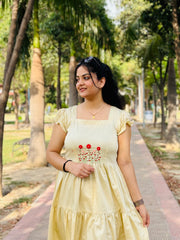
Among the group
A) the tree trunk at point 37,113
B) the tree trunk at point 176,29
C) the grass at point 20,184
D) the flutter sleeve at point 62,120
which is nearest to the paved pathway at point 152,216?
the grass at point 20,184

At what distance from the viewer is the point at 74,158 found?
7.31ft

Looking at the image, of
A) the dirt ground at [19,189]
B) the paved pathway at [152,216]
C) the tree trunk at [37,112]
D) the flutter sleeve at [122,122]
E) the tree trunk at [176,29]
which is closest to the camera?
the flutter sleeve at [122,122]

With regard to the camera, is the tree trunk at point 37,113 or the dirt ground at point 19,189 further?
the tree trunk at point 37,113

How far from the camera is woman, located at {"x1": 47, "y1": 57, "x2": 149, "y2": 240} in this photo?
84.9 inches

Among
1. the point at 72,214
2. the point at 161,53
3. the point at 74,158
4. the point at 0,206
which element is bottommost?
the point at 0,206

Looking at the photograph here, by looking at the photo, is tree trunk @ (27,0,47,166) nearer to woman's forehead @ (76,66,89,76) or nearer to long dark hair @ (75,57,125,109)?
long dark hair @ (75,57,125,109)

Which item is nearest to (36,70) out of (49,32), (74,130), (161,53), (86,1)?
(86,1)

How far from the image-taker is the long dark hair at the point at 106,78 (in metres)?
2.30

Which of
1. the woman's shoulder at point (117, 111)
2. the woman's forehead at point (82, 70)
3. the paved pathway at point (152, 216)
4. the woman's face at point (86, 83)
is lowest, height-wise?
the paved pathway at point (152, 216)

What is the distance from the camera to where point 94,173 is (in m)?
2.18

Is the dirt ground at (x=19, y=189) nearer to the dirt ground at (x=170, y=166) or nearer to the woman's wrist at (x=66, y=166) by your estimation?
the dirt ground at (x=170, y=166)

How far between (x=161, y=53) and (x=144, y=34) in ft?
3.52

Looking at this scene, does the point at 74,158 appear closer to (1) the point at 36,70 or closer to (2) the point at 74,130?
(2) the point at 74,130

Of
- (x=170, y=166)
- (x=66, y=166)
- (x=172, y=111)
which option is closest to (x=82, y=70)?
(x=66, y=166)
